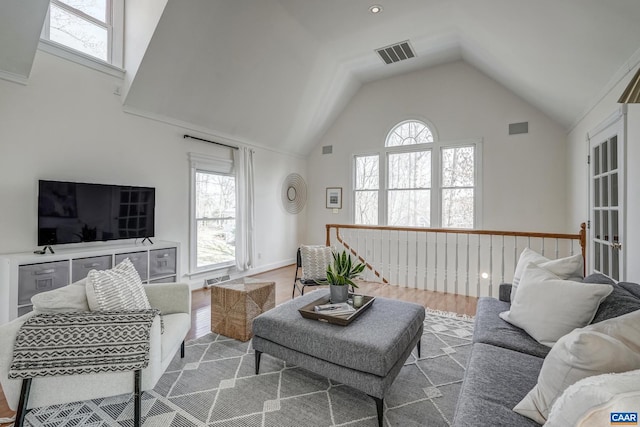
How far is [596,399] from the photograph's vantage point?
709 millimetres

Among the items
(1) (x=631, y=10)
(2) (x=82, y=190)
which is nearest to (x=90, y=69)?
(2) (x=82, y=190)

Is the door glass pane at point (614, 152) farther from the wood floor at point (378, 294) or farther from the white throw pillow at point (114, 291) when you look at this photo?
the white throw pillow at point (114, 291)

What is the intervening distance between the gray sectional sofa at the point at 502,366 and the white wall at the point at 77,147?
155 inches

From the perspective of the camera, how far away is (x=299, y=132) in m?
5.89

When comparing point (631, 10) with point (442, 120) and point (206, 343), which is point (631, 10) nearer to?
point (442, 120)

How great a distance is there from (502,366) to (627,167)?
2.10m

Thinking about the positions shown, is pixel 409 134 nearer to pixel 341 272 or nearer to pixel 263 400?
pixel 341 272

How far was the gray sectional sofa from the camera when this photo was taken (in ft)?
3.68

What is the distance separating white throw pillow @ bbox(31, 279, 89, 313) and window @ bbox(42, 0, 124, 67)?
115 inches

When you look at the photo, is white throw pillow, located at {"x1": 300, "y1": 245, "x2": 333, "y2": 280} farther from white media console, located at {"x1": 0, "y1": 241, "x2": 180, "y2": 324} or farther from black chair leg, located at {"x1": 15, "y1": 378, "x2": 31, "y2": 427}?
black chair leg, located at {"x1": 15, "y1": 378, "x2": 31, "y2": 427}

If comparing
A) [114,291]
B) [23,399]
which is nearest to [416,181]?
[114,291]

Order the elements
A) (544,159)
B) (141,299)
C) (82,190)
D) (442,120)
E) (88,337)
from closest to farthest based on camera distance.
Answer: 1. (88,337)
2. (141,299)
3. (82,190)
4. (544,159)
5. (442,120)

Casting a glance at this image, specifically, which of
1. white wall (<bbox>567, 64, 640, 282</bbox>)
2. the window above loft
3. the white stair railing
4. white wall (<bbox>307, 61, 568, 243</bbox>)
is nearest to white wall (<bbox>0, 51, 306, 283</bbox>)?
the window above loft

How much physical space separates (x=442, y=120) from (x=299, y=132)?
2697 mm
